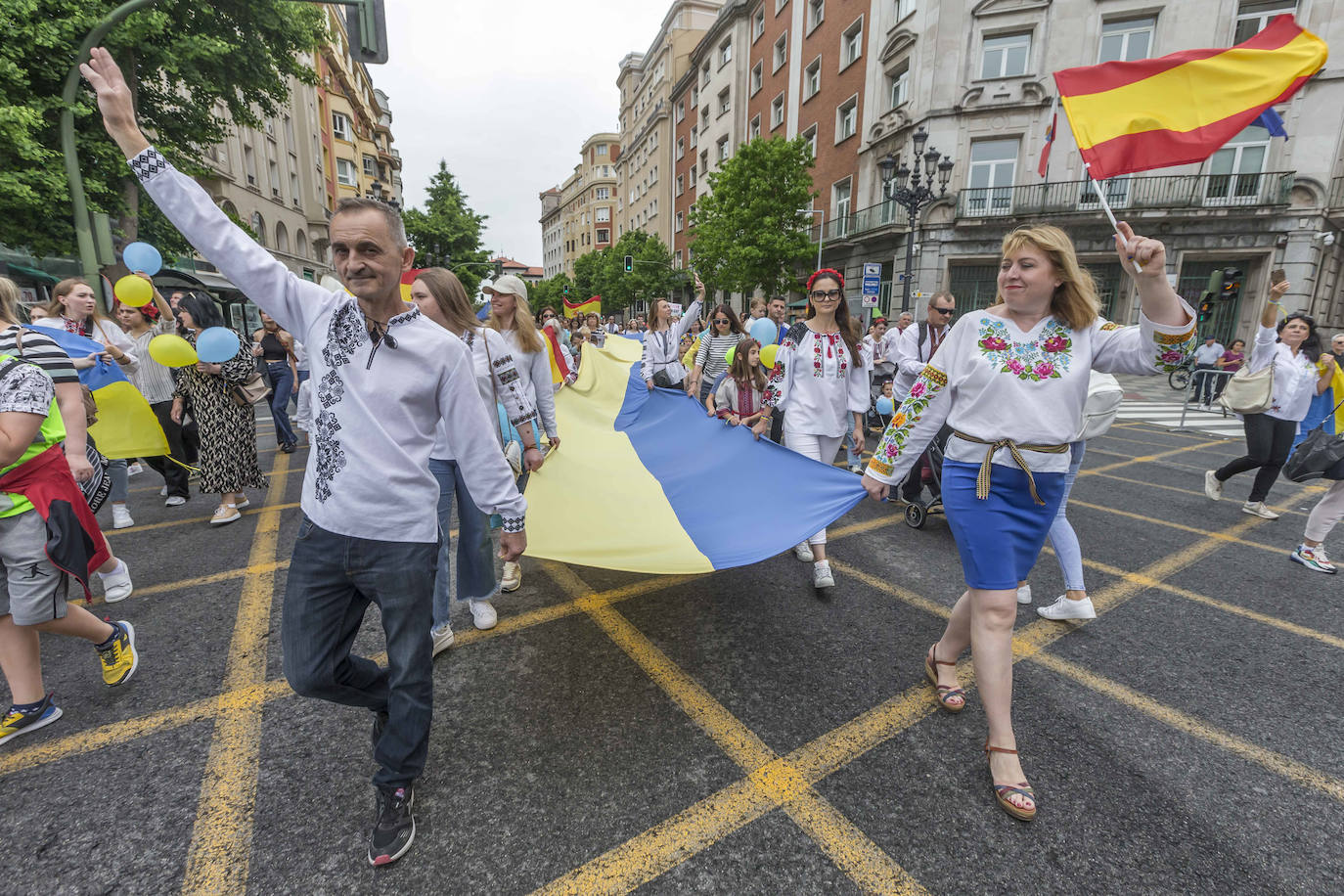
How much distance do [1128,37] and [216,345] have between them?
2746 cm

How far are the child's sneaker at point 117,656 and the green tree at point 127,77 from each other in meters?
12.7

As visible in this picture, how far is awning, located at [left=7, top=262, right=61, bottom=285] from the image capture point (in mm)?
15881

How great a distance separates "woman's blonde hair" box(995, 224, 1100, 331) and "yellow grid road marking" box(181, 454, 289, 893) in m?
3.49

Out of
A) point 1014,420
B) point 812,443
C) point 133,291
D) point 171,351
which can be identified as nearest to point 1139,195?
point 812,443

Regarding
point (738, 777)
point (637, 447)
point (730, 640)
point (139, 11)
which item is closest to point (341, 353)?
point (738, 777)

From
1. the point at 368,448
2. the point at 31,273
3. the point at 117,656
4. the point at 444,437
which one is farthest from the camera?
the point at 31,273

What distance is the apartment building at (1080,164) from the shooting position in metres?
19.1

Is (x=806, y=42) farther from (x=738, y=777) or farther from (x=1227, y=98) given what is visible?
(x=738, y=777)

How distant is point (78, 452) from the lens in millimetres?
2877

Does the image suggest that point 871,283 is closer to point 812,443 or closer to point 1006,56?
point 1006,56

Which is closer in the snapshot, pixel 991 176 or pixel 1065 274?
pixel 1065 274

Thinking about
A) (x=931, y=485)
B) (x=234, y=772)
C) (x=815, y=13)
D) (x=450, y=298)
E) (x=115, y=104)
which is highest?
(x=815, y=13)

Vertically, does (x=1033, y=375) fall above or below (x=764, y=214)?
below

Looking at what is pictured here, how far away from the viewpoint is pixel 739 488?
3980 mm
